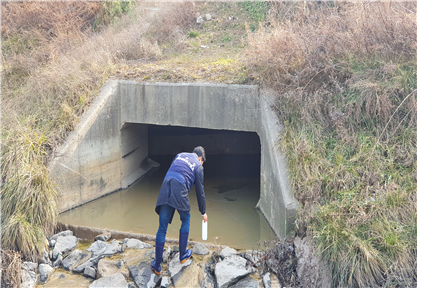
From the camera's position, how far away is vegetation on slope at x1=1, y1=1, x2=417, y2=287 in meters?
4.30

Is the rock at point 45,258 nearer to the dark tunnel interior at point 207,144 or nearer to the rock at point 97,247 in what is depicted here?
the rock at point 97,247

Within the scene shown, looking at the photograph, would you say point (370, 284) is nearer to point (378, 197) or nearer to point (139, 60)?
point (378, 197)

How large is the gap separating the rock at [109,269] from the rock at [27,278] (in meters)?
0.83

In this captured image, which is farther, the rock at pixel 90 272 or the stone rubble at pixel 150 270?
the rock at pixel 90 272

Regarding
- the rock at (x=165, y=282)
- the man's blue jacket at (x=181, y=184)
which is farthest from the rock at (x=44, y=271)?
the man's blue jacket at (x=181, y=184)

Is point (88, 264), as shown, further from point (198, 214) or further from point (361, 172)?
point (361, 172)

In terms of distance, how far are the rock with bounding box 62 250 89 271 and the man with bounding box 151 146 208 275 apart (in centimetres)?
119

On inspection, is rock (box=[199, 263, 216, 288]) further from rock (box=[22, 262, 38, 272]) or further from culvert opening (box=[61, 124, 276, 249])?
rock (box=[22, 262, 38, 272])

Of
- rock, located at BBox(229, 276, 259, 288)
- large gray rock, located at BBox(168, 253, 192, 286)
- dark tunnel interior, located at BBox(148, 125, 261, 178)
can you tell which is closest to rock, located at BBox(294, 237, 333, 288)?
rock, located at BBox(229, 276, 259, 288)

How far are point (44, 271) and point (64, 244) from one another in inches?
26.2

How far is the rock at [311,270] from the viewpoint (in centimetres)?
411

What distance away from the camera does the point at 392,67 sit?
5.63 m

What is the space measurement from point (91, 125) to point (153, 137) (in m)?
3.39

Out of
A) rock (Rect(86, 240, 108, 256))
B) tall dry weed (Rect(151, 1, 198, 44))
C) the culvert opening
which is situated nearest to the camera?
rock (Rect(86, 240, 108, 256))
